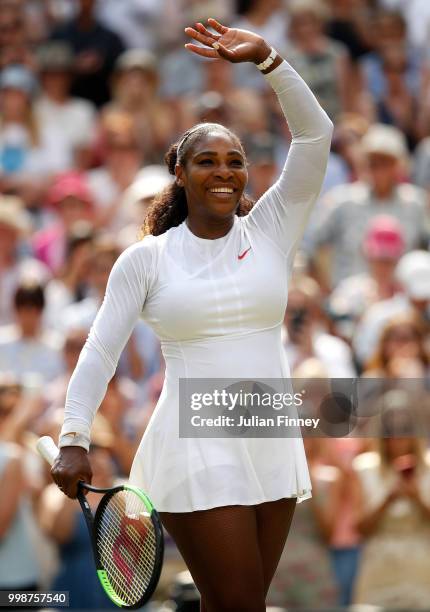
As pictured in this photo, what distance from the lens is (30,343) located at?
767 centimetres

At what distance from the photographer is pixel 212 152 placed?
13.6ft

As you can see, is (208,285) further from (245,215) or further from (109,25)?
(109,25)

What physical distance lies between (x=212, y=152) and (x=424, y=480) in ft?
9.71

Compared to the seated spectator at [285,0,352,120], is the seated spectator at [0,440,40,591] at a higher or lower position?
lower

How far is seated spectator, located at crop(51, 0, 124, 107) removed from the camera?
10320mm

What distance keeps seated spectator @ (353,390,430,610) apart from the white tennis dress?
2.53m

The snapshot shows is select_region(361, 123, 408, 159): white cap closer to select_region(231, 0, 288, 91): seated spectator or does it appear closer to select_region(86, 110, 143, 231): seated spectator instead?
select_region(231, 0, 288, 91): seated spectator

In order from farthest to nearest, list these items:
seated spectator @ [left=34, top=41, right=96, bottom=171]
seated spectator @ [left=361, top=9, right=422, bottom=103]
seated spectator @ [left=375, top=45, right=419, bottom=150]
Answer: seated spectator @ [left=361, top=9, right=422, bottom=103] < seated spectator @ [left=375, top=45, right=419, bottom=150] < seated spectator @ [left=34, top=41, right=96, bottom=171]

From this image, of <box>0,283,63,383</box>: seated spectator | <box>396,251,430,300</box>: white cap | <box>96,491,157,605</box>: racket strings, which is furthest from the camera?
<box>396,251,430,300</box>: white cap

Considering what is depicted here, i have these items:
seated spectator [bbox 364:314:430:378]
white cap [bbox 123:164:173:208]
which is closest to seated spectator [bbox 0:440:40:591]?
seated spectator [bbox 364:314:430:378]

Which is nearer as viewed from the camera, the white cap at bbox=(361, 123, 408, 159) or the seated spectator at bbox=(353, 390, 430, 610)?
the seated spectator at bbox=(353, 390, 430, 610)

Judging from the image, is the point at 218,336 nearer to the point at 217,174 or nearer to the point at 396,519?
the point at 217,174

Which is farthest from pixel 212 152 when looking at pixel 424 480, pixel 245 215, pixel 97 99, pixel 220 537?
pixel 97 99

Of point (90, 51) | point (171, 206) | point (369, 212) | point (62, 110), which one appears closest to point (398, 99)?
point (369, 212)
